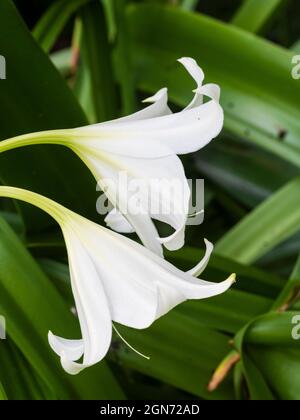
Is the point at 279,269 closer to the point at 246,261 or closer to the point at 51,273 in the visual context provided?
the point at 246,261

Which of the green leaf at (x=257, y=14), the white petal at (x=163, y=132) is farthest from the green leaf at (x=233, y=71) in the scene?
the white petal at (x=163, y=132)

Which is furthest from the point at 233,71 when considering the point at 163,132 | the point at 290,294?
the point at 163,132

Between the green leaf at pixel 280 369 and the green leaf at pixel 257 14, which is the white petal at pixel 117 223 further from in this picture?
the green leaf at pixel 257 14

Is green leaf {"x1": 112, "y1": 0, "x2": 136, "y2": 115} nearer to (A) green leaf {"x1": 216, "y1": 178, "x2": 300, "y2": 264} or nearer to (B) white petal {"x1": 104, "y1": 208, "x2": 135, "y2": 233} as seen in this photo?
(A) green leaf {"x1": 216, "y1": 178, "x2": 300, "y2": 264}

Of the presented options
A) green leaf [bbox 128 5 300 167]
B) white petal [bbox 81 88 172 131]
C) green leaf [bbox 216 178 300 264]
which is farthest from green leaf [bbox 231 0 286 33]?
white petal [bbox 81 88 172 131]

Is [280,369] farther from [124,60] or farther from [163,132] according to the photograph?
[124,60]

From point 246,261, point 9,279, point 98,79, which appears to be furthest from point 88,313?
point 98,79

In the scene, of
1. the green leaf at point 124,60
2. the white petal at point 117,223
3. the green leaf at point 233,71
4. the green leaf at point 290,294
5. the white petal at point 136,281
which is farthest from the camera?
the green leaf at point 124,60

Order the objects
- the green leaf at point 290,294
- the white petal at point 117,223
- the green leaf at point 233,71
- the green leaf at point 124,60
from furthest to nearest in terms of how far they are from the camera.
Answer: the green leaf at point 124,60 < the green leaf at point 233,71 < the green leaf at point 290,294 < the white petal at point 117,223
